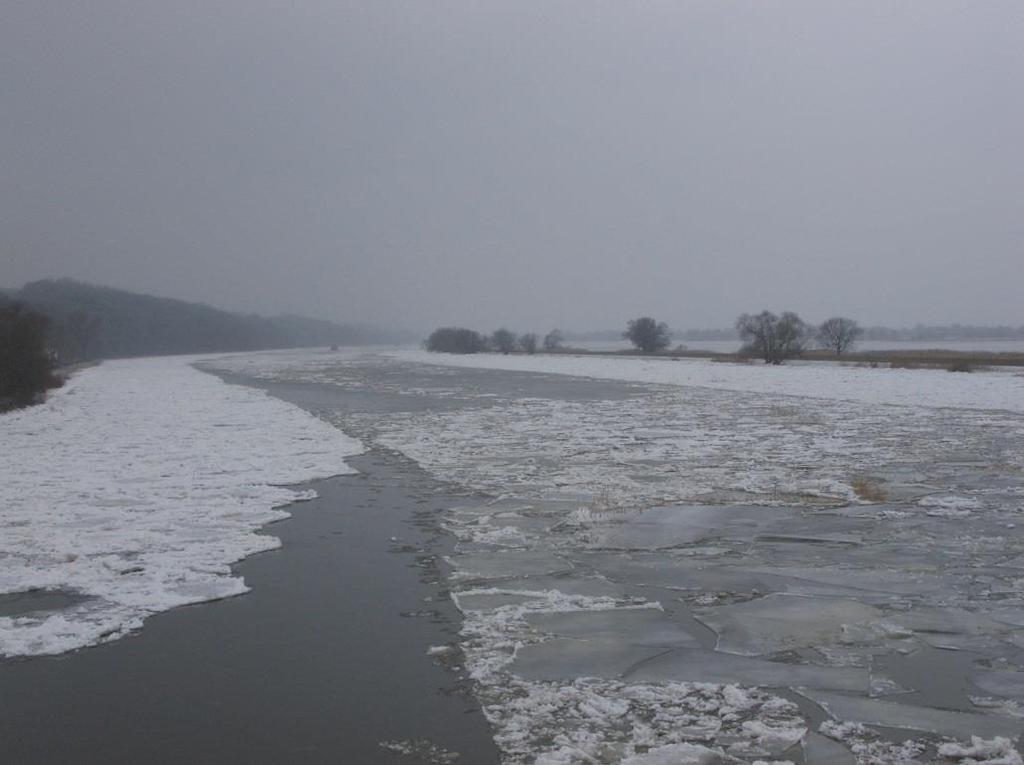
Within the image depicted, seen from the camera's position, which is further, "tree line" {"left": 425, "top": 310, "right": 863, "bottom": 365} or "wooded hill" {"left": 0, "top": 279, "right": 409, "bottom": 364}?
"wooded hill" {"left": 0, "top": 279, "right": 409, "bottom": 364}

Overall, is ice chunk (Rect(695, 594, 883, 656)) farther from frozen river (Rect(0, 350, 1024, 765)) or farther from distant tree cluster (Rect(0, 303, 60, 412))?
distant tree cluster (Rect(0, 303, 60, 412))

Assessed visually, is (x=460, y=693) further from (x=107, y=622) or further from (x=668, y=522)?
(x=668, y=522)

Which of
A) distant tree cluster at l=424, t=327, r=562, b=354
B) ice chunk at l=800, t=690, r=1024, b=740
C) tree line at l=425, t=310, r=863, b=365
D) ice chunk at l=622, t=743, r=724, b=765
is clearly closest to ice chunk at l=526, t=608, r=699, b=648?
ice chunk at l=800, t=690, r=1024, b=740

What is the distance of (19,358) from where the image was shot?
28.7m

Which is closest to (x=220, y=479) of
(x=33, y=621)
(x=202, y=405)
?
(x=33, y=621)

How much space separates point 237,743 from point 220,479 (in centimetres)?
830

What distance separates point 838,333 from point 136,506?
3010 inches

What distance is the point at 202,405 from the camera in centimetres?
2645

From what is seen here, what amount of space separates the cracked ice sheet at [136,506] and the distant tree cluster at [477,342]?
94.1 metres

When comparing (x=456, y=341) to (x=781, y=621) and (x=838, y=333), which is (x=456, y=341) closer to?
(x=838, y=333)

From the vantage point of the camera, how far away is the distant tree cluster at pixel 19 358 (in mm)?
27938

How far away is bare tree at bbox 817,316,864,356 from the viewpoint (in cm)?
7819

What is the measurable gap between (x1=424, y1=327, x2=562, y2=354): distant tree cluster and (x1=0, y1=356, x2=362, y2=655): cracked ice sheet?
3707 inches

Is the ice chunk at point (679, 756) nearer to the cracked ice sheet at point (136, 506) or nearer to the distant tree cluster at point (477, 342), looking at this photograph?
the cracked ice sheet at point (136, 506)
